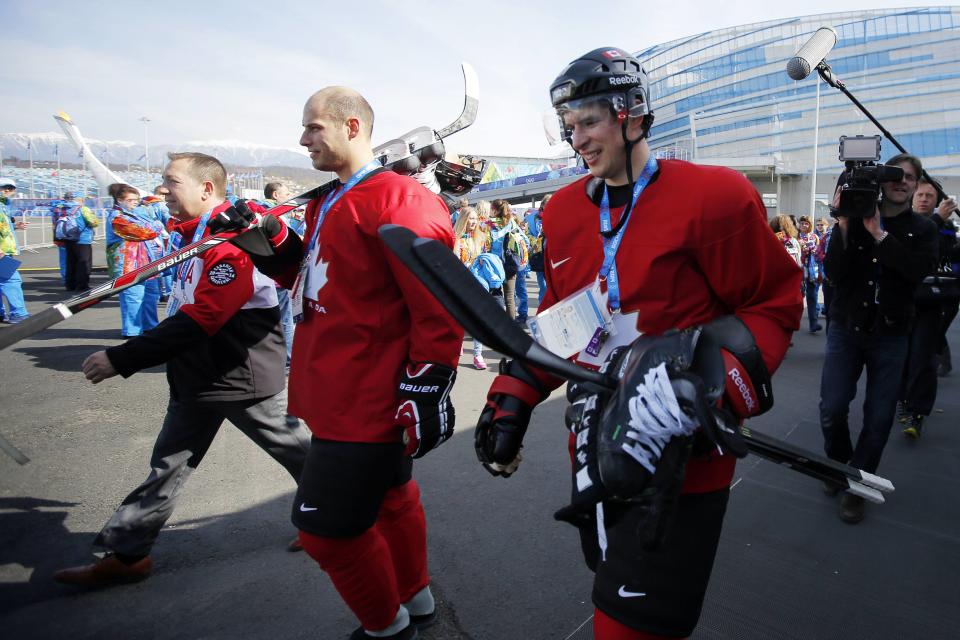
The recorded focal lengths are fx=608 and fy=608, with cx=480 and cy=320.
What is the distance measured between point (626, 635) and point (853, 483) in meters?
0.92

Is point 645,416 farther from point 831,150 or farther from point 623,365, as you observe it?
point 831,150

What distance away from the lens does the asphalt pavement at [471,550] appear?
271cm

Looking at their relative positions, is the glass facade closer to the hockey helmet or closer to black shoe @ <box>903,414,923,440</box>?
black shoe @ <box>903,414,923,440</box>

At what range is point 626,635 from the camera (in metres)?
1.49

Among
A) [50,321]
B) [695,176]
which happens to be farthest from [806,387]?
[50,321]

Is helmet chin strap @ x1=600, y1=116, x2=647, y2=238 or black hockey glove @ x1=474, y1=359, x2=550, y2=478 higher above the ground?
helmet chin strap @ x1=600, y1=116, x2=647, y2=238

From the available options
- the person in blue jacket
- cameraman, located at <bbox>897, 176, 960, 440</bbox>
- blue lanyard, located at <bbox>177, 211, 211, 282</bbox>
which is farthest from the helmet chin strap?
the person in blue jacket

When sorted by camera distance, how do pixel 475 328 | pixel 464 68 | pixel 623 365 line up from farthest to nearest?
1. pixel 464 68
2. pixel 623 365
3. pixel 475 328

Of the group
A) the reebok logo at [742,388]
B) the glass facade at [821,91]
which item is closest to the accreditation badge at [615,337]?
the reebok logo at [742,388]

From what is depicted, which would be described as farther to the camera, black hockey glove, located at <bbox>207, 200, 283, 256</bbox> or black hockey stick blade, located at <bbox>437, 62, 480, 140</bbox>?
black hockey stick blade, located at <bbox>437, 62, 480, 140</bbox>

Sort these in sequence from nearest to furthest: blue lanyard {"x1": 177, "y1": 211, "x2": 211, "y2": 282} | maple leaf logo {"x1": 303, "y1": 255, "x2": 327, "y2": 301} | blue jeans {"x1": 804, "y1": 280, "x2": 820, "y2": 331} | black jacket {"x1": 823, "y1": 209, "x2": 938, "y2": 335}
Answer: maple leaf logo {"x1": 303, "y1": 255, "x2": 327, "y2": 301}, blue lanyard {"x1": 177, "y1": 211, "x2": 211, "y2": 282}, black jacket {"x1": 823, "y1": 209, "x2": 938, "y2": 335}, blue jeans {"x1": 804, "y1": 280, "x2": 820, "y2": 331}

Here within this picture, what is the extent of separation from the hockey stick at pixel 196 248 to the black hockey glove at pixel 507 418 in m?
1.27

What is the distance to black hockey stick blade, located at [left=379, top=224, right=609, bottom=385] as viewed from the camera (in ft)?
3.77

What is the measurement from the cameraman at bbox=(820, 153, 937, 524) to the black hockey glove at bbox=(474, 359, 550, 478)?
266cm
